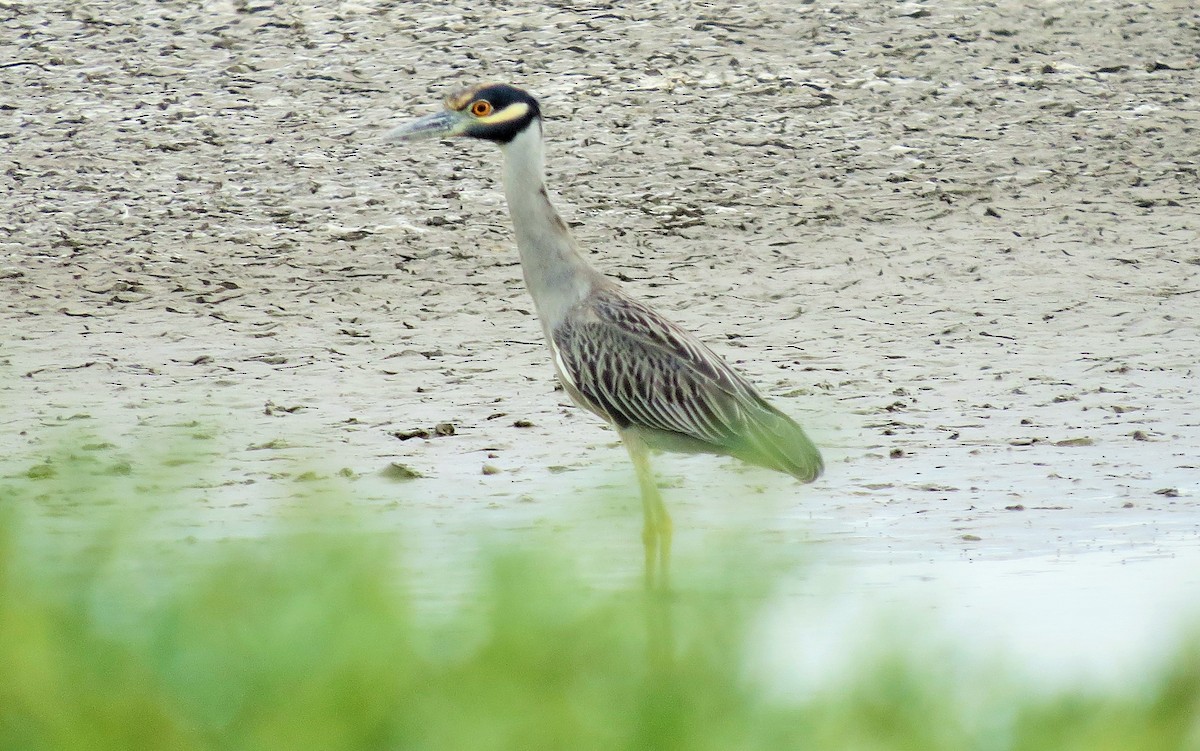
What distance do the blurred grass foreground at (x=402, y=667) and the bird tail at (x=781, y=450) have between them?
302cm

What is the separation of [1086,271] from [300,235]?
4.62 m

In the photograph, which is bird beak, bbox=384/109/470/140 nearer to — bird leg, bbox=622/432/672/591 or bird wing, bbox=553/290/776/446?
bird wing, bbox=553/290/776/446

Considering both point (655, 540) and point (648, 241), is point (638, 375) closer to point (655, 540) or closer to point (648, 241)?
point (655, 540)

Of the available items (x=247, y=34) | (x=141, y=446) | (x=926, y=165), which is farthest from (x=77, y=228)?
(x=141, y=446)

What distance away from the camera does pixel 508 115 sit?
6590mm

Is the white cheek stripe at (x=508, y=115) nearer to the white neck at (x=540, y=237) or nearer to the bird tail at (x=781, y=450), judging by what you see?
the white neck at (x=540, y=237)

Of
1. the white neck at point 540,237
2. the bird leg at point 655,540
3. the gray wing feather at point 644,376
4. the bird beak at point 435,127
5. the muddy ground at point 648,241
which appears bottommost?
the muddy ground at point 648,241

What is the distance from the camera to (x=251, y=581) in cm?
221

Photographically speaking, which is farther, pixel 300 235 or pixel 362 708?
pixel 300 235

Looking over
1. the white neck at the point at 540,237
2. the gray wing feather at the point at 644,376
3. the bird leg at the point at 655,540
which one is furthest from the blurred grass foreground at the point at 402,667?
the white neck at the point at 540,237

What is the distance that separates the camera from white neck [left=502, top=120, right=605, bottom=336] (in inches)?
256

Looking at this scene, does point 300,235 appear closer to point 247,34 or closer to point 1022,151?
point 247,34

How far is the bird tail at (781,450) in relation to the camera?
17.7 ft

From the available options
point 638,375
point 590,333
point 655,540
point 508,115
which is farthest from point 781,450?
point 655,540
